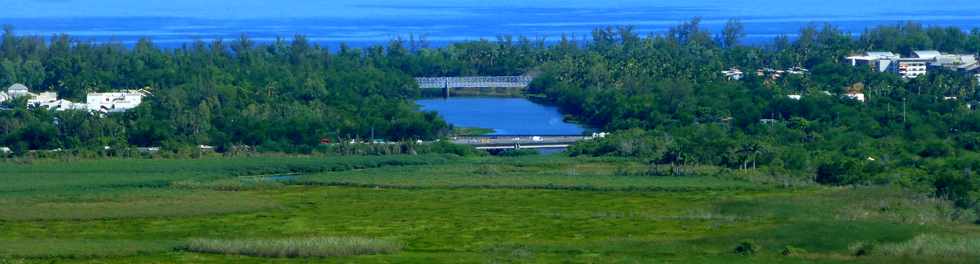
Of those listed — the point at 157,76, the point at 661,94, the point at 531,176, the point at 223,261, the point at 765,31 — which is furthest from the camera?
the point at 765,31

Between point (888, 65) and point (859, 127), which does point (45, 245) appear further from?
point (888, 65)

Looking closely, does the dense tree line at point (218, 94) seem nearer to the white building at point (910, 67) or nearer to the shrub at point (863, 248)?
the white building at point (910, 67)

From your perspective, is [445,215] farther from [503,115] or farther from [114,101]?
[114,101]

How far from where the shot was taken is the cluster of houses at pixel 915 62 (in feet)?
338

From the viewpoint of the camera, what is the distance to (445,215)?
165ft

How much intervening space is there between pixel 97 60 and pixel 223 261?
68.1 meters

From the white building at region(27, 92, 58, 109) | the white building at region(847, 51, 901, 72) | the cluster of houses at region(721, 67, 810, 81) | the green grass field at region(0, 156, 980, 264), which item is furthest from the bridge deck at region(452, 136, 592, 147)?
the white building at region(847, 51, 901, 72)

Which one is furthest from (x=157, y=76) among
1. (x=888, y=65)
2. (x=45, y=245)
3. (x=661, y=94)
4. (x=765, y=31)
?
(x=765, y=31)

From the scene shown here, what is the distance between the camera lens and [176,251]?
42.9 meters

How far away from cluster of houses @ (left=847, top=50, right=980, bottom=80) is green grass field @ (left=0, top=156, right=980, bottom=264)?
41.3 metres

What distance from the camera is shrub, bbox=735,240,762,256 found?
4184 centimetres

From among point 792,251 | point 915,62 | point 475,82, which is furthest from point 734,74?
point 792,251

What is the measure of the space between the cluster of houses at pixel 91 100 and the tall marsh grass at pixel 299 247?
41.8m

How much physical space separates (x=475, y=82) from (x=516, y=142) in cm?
3494
